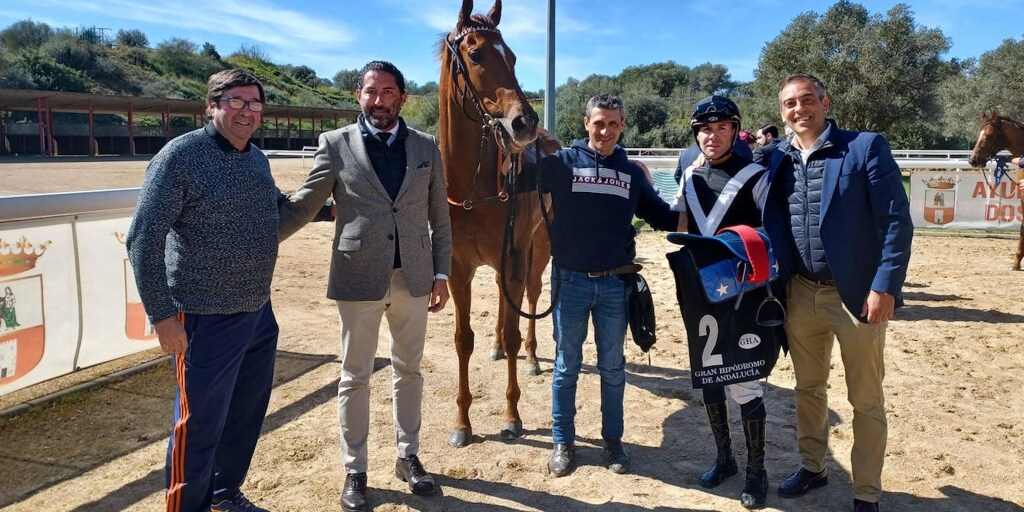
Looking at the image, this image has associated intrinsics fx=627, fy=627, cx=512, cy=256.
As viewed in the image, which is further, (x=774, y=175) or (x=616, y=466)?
(x=616, y=466)

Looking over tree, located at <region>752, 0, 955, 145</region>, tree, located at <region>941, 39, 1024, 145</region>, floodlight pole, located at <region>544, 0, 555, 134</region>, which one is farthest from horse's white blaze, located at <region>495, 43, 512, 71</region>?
tree, located at <region>941, 39, 1024, 145</region>

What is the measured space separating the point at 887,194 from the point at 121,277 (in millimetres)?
4602

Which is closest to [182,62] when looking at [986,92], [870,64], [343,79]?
[343,79]

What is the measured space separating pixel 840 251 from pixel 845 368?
53cm

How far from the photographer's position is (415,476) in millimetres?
2934

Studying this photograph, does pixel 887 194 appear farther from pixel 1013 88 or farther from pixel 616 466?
pixel 1013 88

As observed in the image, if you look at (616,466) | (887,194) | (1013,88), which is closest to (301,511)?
(616,466)

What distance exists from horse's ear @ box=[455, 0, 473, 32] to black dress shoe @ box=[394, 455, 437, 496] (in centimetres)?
Result: 231

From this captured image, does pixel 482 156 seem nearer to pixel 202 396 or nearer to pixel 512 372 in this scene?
pixel 512 372

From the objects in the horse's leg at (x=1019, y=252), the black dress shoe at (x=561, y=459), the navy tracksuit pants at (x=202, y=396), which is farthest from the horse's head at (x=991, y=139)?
the navy tracksuit pants at (x=202, y=396)

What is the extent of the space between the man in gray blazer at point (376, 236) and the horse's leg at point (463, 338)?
62 cm

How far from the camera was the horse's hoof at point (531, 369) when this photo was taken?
15.7ft

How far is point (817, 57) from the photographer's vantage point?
22281 millimetres

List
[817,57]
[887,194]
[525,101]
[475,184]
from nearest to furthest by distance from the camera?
1. [887,194]
2. [525,101]
3. [475,184]
4. [817,57]
